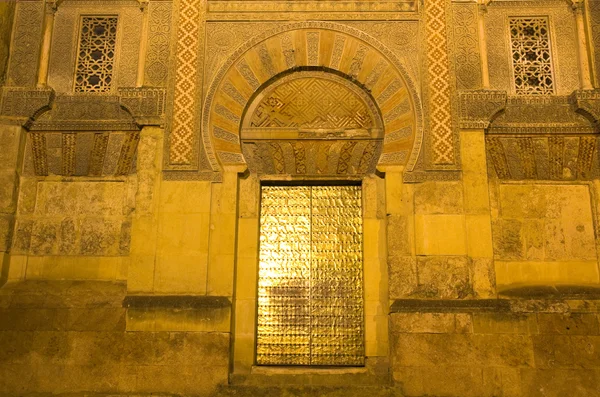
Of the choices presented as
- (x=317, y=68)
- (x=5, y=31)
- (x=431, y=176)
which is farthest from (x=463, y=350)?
(x=5, y=31)

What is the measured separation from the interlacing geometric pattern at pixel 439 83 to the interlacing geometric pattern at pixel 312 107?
2.38 feet

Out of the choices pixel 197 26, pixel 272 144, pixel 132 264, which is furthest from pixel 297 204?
pixel 197 26

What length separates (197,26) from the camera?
627 centimetres

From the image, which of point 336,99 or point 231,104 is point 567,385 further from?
point 231,104

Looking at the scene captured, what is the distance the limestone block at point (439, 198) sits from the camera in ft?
18.6

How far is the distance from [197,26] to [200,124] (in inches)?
46.2

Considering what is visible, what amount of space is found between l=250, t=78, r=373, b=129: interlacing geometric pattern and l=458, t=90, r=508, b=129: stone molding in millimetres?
1001

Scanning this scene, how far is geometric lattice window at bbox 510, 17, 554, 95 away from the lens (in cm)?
620

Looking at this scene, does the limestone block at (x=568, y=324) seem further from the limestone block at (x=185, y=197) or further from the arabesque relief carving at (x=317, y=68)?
the limestone block at (x=185, y=197)

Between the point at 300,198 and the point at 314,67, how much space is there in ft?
4.76

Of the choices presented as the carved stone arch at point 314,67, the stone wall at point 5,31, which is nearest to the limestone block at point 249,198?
the carved stone arch at point 314,67

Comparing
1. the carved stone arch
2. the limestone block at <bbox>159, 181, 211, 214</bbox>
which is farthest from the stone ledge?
the carved stone arch

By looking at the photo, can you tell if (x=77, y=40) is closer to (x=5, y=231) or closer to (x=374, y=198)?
(x=5, y=231)

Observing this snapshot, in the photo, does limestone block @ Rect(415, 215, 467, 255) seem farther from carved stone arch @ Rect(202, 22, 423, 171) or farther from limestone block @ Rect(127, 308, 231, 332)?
limestone block @ Rect(127, 308, 231, 332)
